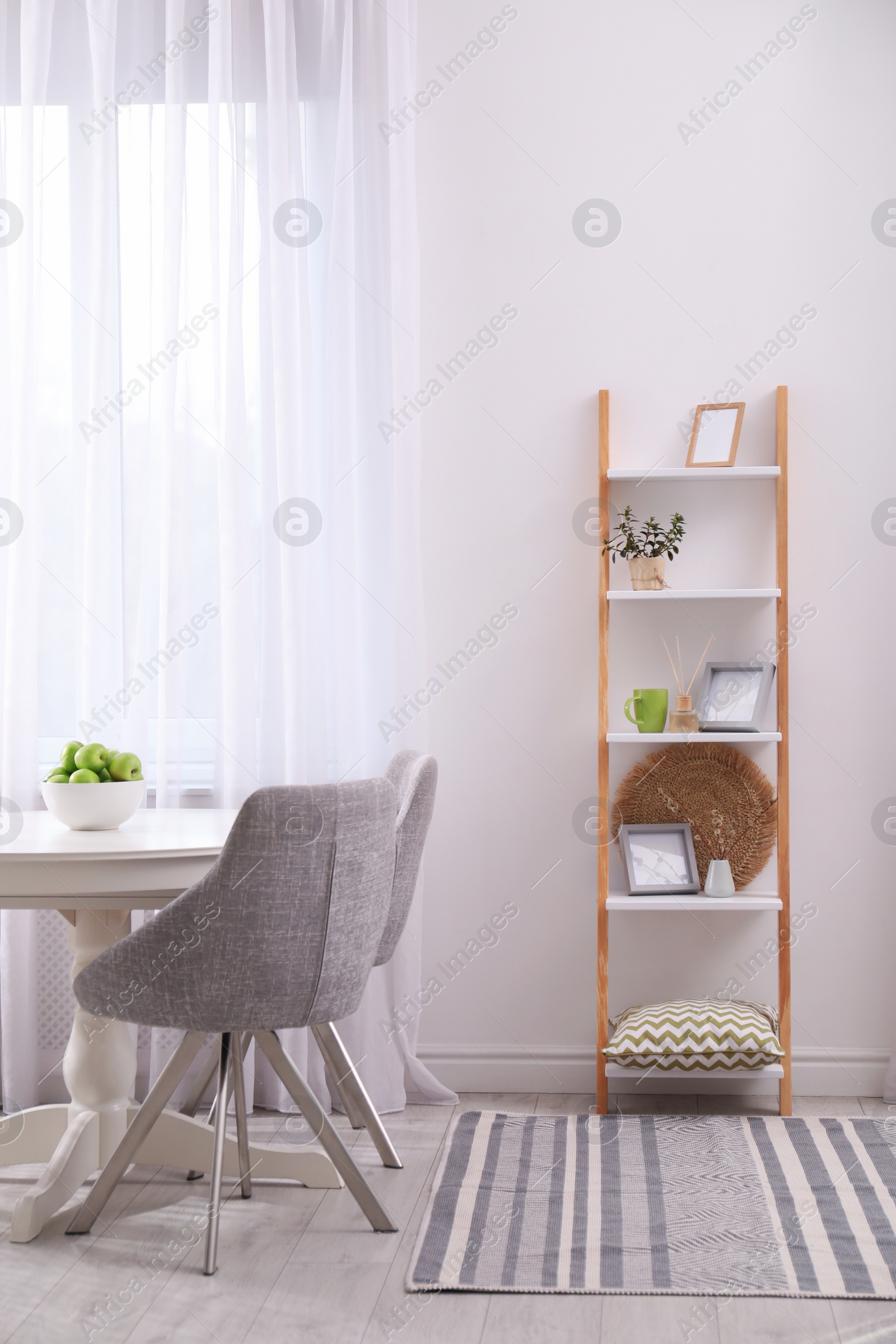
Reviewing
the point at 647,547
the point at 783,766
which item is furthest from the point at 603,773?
the point at 647,547

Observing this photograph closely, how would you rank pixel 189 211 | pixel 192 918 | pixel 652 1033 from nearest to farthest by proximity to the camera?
pixel 192 918, pixel 652 1033, pixel 189 211

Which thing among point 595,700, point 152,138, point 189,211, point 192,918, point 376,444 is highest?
point 152,138

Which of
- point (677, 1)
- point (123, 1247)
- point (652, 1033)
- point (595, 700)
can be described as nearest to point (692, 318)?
point (677, 1)

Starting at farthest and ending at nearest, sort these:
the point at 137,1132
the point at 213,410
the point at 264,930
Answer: the point at 213,410 → the point at 137,1132 → the point at 264,930

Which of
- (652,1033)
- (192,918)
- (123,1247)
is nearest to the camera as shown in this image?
(192,918)

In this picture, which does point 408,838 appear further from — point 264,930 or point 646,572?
point 646,572

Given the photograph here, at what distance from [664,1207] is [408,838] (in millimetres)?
852

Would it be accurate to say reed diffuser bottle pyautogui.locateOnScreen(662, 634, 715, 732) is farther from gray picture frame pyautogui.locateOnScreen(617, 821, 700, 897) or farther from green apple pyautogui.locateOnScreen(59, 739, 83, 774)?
green apple pyautogui.locateOnScreen(59, 739, 83, 774)

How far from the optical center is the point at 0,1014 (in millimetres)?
2668

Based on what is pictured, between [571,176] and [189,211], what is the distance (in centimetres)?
98

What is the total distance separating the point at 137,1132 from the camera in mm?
1918

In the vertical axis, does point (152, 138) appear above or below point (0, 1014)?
above

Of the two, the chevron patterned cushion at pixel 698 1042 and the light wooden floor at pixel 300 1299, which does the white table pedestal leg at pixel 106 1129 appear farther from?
the chevron patterned cushion at pixel 698 1042

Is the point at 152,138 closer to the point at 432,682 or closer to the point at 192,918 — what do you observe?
the point at 432,682
